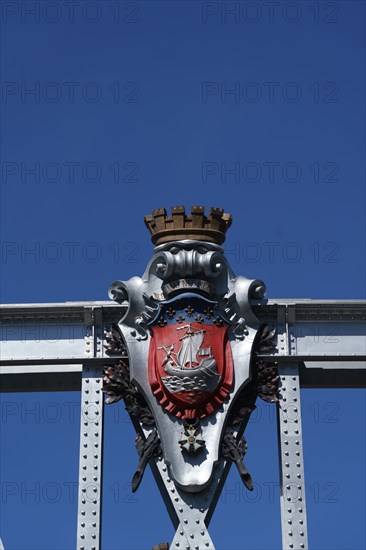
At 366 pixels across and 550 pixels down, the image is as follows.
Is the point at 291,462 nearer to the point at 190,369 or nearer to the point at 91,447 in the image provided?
the point at 190,369

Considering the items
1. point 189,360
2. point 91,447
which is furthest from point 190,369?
point 91,447

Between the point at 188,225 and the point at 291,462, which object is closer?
the point at 291,462

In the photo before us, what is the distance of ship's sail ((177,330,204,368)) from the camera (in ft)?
80.9

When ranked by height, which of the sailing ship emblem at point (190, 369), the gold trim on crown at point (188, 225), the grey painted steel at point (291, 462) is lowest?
the grey painted steel at point (291, 462)

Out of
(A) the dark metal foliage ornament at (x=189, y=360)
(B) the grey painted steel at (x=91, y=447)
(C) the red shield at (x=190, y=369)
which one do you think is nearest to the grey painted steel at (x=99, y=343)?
(B) the grey painted steel at (x=91, y=447)

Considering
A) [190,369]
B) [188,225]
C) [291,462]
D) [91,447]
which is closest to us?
[291,462]

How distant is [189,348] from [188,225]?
1.78 metres

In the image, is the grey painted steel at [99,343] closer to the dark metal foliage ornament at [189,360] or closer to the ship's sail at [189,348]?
the dark metal foliage ornament at [189,360]

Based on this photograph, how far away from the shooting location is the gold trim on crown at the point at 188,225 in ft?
82.1

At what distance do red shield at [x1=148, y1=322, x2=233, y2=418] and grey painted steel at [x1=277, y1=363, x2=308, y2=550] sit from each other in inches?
33.5

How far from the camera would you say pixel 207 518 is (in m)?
24.3

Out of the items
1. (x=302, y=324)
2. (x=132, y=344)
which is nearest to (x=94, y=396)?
(x=132, y=344)

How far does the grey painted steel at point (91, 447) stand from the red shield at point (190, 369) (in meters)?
0.83

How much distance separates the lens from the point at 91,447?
24.5 m
